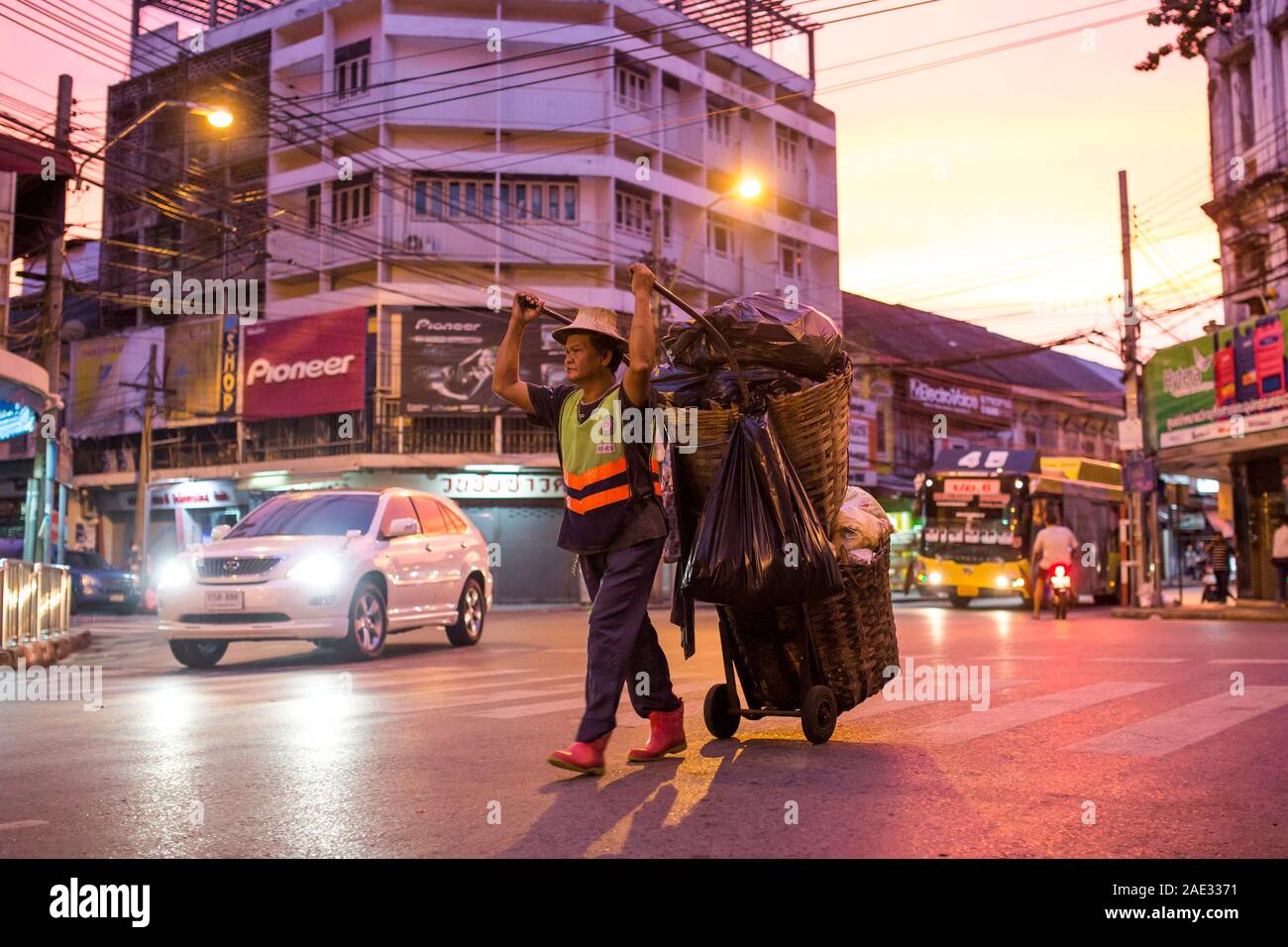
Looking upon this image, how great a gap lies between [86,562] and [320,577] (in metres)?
17.9

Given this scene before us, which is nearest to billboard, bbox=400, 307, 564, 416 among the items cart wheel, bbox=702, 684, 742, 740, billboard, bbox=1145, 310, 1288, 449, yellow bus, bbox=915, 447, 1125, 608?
yellow bus, bbox=915, 447, 1125, 608

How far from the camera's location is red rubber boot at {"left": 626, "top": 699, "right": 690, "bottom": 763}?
5.44m

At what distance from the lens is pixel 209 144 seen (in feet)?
137

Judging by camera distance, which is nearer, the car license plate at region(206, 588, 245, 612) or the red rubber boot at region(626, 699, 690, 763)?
the red rubber boot at region(626, 699, 690, 763)

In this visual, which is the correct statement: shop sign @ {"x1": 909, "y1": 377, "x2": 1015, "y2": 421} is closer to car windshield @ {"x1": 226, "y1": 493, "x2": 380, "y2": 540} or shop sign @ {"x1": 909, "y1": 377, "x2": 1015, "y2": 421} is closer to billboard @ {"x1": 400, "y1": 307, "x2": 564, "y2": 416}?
billboard @ {"x1": 400, "y1": 307, "x2": 564, "y2": 416}

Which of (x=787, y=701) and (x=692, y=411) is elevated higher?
(x=692, y=411)

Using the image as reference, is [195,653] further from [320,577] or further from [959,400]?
[959,400]

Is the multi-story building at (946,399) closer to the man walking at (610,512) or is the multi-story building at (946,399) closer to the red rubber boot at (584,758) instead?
the man walking at (610,512)

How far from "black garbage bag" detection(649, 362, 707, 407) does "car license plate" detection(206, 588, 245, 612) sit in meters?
7.37

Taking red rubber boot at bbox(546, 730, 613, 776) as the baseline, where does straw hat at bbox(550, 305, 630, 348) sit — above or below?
above

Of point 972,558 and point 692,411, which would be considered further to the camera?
point 972,558
